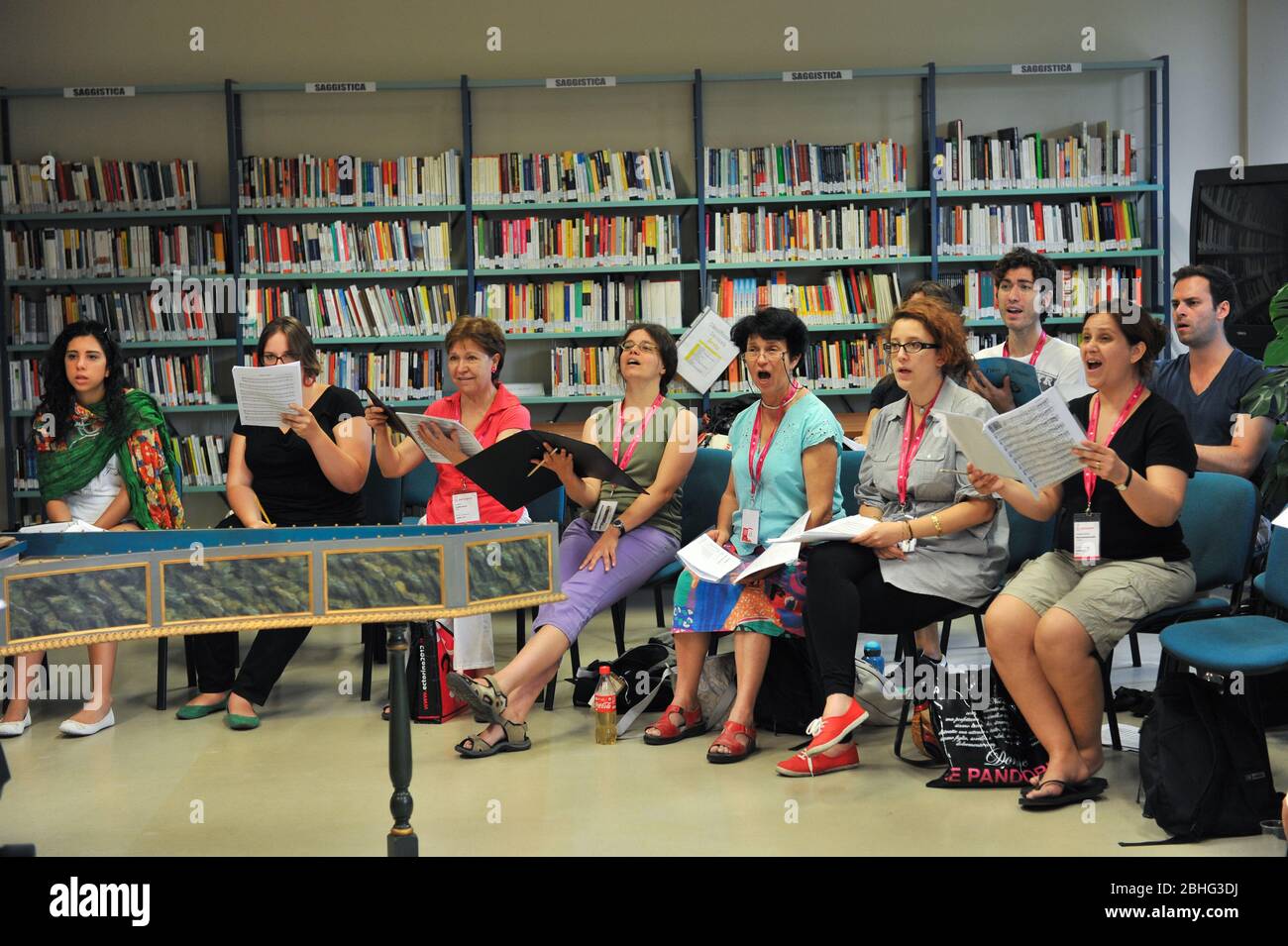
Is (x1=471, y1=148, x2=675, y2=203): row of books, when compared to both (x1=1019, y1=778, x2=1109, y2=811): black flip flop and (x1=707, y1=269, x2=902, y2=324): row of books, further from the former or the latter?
(x1=1019, y1=778, x2=1109, y2=811): black flip flop

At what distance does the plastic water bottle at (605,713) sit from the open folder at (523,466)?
0.61 meters

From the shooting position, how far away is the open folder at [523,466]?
141 inches

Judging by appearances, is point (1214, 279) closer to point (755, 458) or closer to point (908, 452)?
point (908, 452)

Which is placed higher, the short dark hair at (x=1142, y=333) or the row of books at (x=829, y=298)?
the row of books at (x=829, y=298)

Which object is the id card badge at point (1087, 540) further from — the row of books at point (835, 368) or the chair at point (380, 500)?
the row of books at point (835, 368)

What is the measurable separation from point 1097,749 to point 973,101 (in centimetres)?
469

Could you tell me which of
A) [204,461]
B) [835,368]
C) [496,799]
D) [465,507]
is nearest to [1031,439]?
[496,799]

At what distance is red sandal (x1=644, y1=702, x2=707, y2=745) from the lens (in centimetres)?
386

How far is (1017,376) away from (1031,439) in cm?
120

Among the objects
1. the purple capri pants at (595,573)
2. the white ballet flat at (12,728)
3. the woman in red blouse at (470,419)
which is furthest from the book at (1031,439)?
the white ballet flat at (12,728)

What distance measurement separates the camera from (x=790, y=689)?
3920 mm

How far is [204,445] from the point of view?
22.4 ft

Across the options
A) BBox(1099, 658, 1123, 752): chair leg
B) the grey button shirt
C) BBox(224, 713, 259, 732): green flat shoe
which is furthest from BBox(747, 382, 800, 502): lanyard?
BBox(224, 713, 259, 732): green flat shoe

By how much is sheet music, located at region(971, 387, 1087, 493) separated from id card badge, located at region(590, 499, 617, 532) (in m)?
1.46
